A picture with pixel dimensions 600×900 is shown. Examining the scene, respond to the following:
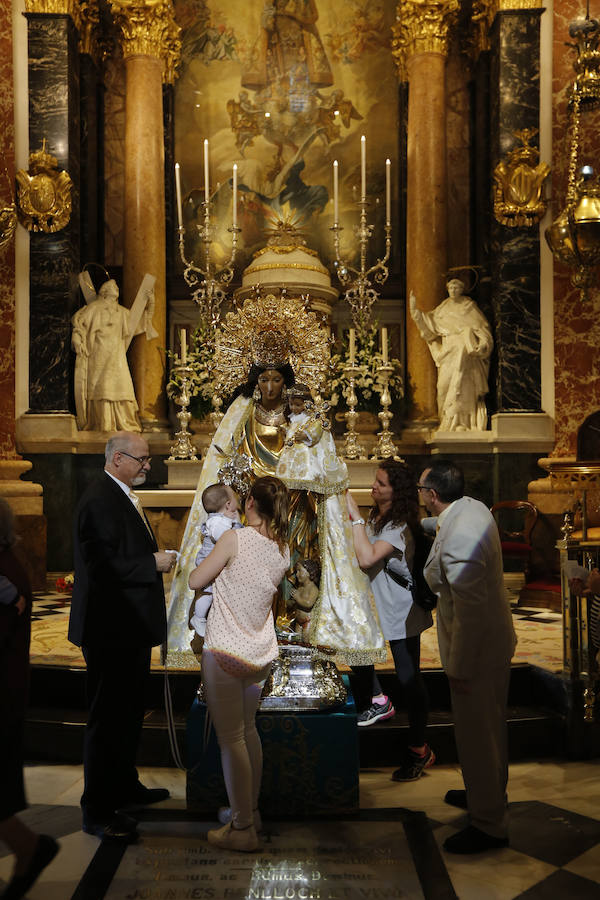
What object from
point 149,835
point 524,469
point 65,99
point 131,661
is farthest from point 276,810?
point 65,99

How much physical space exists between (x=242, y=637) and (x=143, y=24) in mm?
9180

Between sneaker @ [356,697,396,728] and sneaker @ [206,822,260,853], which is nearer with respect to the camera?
sneaker @ [206,822,260,853]

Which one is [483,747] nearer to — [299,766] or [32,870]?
[299,766]

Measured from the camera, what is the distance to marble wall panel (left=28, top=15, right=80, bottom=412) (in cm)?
987

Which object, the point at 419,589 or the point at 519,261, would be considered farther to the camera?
the point at 519,261

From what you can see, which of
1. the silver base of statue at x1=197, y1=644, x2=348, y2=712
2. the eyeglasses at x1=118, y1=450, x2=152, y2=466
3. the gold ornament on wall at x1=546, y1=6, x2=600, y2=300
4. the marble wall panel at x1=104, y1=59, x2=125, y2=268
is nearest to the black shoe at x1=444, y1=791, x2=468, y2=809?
the silver base of statue at x1=197, y1=644, x2=348, y2=712

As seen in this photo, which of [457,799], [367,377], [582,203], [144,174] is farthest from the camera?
[144,174]

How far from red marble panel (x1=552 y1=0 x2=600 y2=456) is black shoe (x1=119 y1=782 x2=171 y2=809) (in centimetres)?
655

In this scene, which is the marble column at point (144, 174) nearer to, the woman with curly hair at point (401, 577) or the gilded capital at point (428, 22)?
the gilded capital at point (428, 22)

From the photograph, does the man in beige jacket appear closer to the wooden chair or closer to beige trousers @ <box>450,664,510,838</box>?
beige trousers @ <box>450,664,510,838</box>

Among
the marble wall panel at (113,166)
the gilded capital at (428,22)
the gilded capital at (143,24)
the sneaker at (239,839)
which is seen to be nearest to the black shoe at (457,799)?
the sneaker at (239,839)

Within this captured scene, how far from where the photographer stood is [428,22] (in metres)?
10.5

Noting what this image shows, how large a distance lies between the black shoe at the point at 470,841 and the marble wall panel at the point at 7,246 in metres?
7.41

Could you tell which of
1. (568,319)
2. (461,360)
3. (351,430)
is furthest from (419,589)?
(568,319)
